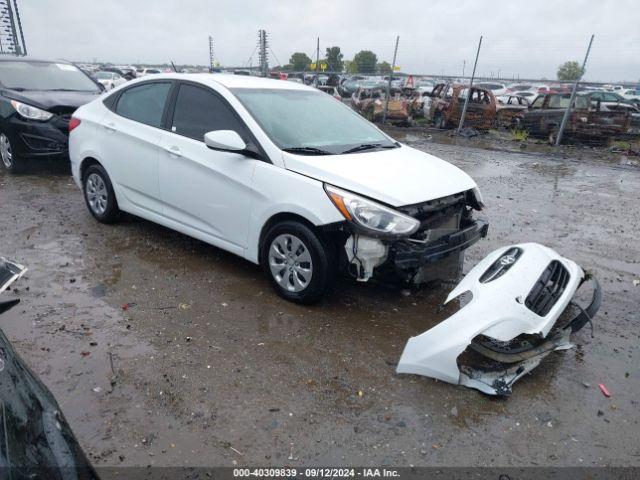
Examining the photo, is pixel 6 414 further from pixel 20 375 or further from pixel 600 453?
pixel 600 453

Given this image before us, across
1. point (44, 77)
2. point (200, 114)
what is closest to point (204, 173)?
point (200, 114)

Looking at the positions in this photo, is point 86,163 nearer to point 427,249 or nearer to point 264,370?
point 264,370

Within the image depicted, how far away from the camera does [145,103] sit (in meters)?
4.98

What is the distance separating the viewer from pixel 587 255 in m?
5.45

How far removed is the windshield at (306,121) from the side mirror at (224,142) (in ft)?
0.91

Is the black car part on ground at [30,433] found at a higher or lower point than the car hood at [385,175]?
lower

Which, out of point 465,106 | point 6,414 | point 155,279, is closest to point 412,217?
point 155,279

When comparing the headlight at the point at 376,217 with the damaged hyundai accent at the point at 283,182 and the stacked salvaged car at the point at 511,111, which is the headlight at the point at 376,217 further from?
the stacked salvaged car at the point at 511,111

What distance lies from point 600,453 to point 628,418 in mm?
439

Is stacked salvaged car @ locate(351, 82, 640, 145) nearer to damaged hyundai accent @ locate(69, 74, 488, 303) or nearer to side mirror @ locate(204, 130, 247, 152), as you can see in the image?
damaged hyundai accent @ locate(69, 74, 488, 303)

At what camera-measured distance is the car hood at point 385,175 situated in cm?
356

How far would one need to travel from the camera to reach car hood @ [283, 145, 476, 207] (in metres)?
3.56

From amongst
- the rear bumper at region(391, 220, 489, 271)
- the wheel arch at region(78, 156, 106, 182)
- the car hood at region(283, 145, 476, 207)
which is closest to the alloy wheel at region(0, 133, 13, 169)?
the wheel arch at region(78, 156, 106, 182)

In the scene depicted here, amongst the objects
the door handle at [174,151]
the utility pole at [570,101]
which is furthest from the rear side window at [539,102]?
the door handle at [174,151]
